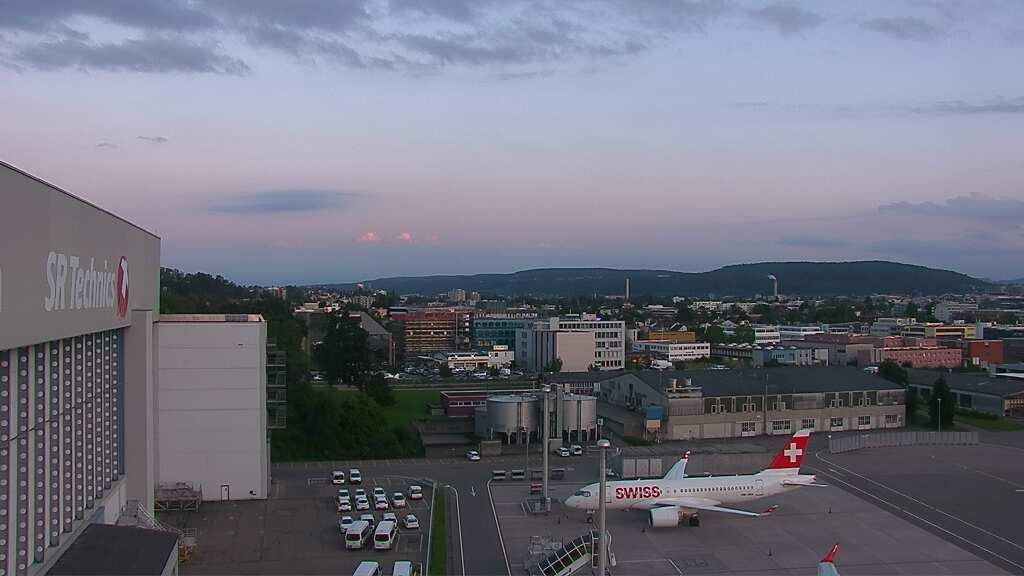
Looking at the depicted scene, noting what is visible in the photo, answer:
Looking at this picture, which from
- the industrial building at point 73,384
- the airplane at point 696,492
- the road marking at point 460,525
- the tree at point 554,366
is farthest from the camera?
the tree at point 554,366

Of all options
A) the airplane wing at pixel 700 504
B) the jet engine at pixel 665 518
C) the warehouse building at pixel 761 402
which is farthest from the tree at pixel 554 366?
the jet engine at pixel 665 518

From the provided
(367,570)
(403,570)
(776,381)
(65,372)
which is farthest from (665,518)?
(776,381)

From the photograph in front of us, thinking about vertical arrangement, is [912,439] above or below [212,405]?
below

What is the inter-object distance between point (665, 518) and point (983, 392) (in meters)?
32.0

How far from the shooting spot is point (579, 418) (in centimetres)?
4022

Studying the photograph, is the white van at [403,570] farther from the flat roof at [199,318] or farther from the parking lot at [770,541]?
the flat roof at [199,318]

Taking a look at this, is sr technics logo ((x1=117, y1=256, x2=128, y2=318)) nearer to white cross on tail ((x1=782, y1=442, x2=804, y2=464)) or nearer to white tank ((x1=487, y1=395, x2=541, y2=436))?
white cross on tail ((x1=782, y1=442, x2=804, y2=464))

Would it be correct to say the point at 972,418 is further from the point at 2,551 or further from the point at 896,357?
the point at 2,551

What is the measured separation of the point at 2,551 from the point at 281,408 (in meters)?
20.6

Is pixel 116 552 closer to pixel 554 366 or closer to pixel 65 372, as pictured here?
pixel 65 372

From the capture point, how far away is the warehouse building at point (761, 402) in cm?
4075

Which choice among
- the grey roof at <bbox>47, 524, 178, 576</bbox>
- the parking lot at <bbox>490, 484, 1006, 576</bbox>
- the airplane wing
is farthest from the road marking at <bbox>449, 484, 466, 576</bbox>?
the grey roof at <bbox>47, 524, 178, 576</bbox>

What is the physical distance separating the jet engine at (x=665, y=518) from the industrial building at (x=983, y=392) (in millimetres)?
28191

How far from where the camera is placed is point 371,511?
26391 mm
